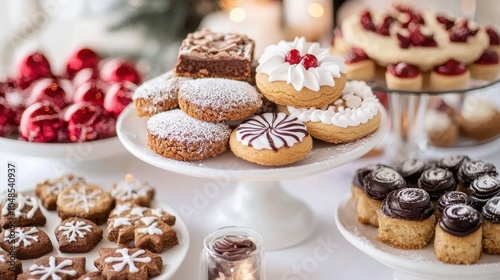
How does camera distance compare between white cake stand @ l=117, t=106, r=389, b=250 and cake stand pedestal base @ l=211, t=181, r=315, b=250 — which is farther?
cake stand pedestal base @ l=211, t=181, r=315, b=250

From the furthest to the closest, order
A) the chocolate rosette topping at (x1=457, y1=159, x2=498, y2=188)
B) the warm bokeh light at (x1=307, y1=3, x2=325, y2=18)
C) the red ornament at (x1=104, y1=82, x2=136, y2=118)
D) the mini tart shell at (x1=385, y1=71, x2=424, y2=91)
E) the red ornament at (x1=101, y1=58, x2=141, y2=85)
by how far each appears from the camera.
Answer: the warm bokeh light at (x1=307, y1=3, x2=325, y2=18) < the red ornament at (x1=101, y1=58, x2=141, y2=85) < the red ornament at (x1=104, y1=82, x2=136, y2=118) < the mini tart shell at (x1=385, y1=71, x2=424, y2=91) < the chocolate rosette topping at (x1=457, y1=159, x2=498, y2=188)

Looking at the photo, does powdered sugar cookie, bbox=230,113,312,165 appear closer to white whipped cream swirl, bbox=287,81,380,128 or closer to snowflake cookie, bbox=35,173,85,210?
white whipped cream swirl, bbox=287,81,380,128

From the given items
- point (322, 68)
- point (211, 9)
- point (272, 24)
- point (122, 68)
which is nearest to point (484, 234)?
point (322, 68)

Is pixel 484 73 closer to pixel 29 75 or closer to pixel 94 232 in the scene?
pixel 94 232

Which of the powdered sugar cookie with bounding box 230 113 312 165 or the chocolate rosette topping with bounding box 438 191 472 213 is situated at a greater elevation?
the powdered sugar cookie with bounding box 230 113 312 165

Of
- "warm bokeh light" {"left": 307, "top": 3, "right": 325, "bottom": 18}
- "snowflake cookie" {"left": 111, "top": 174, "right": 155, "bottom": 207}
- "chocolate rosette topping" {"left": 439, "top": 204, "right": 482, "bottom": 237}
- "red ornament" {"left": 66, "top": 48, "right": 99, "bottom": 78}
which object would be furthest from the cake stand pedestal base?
"warm bokeh light" {"left": 307, "top": 3, "right": 325, "bottom": 18}

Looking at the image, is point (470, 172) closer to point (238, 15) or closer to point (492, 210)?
point (492, 210)

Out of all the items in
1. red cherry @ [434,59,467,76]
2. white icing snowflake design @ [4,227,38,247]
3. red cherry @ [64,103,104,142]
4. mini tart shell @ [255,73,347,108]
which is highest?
mini tart shell @ [255,73,347,108]
